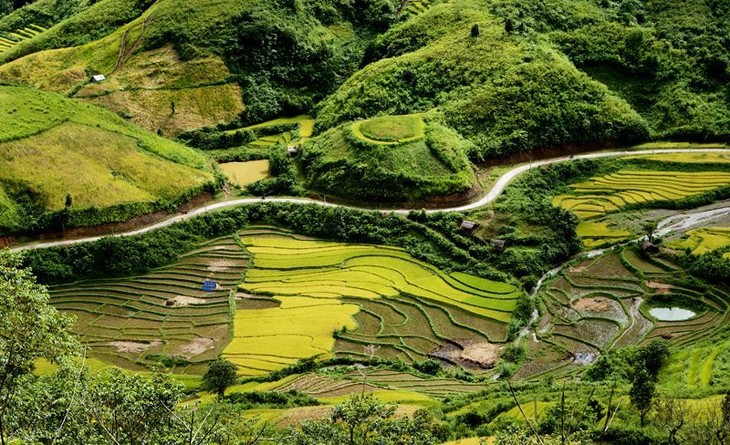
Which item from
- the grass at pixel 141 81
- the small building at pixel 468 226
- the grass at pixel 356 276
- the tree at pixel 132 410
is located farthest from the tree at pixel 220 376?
the grass at pixel 141 81

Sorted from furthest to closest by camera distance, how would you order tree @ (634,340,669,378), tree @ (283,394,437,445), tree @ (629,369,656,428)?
tree @ (634,340,669,378) < tree @ (629,369,656,428) < tree @ (283,394,437,445)

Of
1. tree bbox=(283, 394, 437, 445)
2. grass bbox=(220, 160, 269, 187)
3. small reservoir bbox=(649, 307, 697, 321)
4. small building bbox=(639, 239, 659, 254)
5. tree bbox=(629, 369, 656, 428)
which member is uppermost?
tree bbox=(283, 394, 437, 445)

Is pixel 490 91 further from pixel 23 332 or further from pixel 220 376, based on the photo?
pixel 23 332

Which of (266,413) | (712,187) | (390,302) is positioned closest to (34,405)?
(266,413)

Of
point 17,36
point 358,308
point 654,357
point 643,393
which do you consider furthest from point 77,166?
point 17,36

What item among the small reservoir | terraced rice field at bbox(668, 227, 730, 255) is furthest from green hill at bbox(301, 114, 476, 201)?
the small reservoir

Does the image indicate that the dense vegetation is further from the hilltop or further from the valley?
the valley

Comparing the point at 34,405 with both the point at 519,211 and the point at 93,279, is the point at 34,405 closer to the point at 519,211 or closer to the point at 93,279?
the point at 93,279
